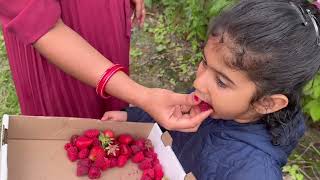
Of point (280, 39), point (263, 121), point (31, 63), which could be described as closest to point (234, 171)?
point (263, 121)

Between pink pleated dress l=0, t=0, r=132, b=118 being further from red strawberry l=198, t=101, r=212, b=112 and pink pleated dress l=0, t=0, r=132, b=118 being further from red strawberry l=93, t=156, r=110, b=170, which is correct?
red strawberry l=198, t=101, r=212, b=112

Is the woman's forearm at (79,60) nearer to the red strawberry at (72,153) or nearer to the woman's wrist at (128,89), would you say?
the woman's wrist at (128,89)

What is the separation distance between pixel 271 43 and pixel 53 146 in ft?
2.71

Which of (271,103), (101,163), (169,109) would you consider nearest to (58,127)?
(101,163)

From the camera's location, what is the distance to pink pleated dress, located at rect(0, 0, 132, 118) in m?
1.69

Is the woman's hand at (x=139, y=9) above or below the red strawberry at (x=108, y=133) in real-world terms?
above

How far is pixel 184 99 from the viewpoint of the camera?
1.48m

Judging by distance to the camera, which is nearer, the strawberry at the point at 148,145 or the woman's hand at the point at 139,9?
the strawberry at the point at 148,145

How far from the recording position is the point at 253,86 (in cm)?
147

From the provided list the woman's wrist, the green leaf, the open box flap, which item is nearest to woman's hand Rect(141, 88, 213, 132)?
the woman's wrist

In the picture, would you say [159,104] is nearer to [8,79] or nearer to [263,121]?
[263,121]

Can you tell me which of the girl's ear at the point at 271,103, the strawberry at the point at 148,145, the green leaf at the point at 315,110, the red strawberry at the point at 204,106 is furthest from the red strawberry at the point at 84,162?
the green leaf at the point at 315,110

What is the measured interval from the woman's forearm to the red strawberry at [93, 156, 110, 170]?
302mm

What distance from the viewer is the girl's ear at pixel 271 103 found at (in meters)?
1.50
